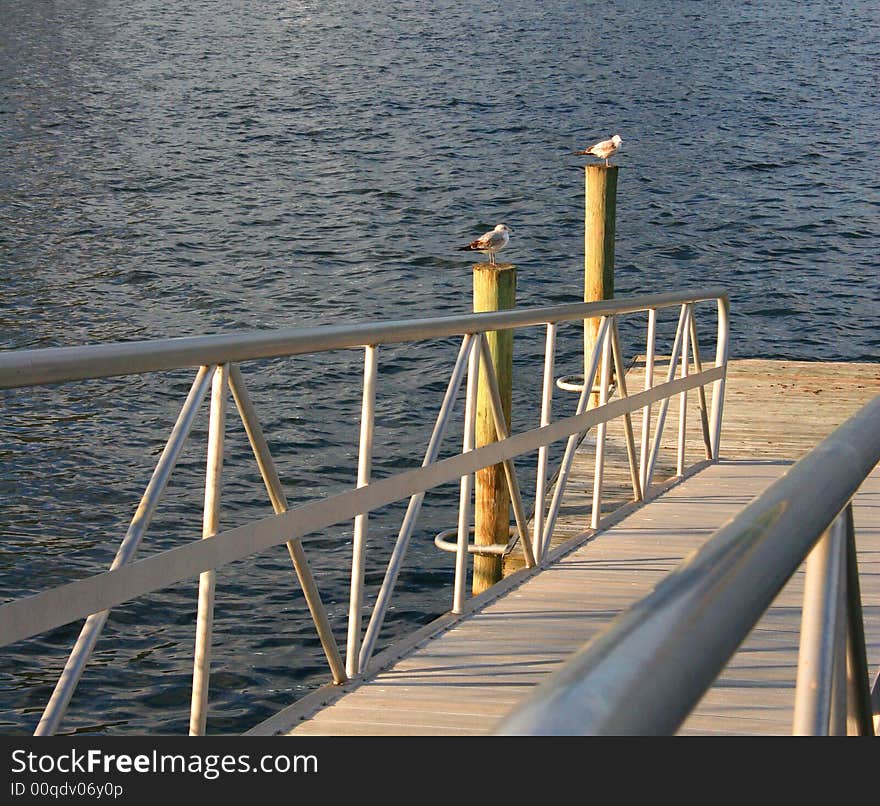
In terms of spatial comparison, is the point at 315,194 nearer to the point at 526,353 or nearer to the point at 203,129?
the point at 203,129

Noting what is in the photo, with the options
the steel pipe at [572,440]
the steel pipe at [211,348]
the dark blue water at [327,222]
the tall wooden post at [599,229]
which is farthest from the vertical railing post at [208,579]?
the tall wooden post at [599,229]

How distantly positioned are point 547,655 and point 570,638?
0.62 feet

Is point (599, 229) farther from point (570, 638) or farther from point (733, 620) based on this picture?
point (733, 620)

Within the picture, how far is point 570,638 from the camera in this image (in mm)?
4121

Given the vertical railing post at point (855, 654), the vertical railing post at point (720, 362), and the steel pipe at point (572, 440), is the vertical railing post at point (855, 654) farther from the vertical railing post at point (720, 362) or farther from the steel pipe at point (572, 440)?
the vertical railing post at point (720, 362)

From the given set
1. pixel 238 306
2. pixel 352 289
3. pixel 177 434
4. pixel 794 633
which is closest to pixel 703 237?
pixel 352 289

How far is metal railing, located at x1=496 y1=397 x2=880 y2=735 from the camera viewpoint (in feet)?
2.45

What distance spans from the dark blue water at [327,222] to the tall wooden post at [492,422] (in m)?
0.88

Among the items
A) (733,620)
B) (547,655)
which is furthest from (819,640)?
(547,655)

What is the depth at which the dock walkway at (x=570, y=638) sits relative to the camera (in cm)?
337

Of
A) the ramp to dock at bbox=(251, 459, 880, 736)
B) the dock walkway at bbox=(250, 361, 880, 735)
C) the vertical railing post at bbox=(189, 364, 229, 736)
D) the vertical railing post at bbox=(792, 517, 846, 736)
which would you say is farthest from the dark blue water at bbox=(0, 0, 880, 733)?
the vertical railing post at bbox=(792, 517, 846, 736)

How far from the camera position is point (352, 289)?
1681 centimetres

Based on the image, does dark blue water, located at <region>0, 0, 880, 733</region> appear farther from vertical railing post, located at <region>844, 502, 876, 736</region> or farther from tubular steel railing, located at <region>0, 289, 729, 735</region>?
vertical railing post, located at <region>844, 502, 876, 736</region>

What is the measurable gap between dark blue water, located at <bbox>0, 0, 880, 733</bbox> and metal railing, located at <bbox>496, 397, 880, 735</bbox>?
5.59m
